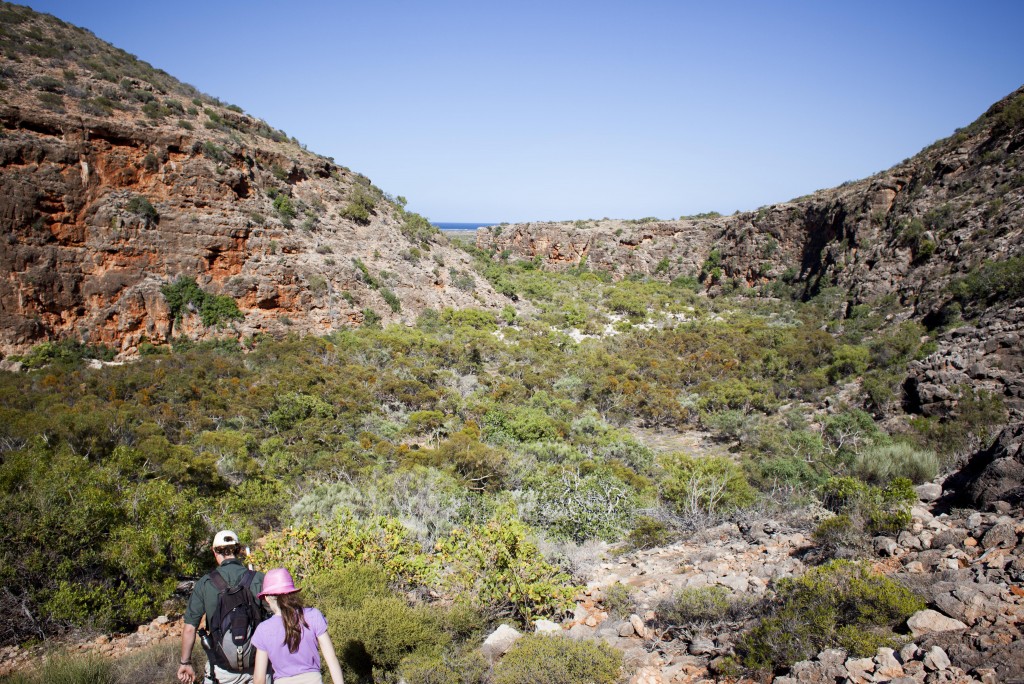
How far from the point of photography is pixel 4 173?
51.9ft

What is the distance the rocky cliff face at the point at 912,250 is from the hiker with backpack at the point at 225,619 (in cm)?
1435

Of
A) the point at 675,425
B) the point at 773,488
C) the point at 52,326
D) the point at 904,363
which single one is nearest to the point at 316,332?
the point at 52,326

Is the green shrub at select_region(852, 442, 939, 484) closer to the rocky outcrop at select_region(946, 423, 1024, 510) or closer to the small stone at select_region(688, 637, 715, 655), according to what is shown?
the rocky outcrop at select_region(946, 423, 1024, 510)

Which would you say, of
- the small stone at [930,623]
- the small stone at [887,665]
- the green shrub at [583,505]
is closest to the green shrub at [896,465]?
the green shrub at [583,505]

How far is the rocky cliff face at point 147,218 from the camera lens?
1644 cm

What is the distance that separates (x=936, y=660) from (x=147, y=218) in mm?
23867

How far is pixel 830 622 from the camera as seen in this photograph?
369 cm

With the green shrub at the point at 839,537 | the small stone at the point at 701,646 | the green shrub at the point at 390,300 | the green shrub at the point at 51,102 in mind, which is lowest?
the small stone at the point at 701,646

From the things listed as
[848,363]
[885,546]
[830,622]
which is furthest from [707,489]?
[848,363]

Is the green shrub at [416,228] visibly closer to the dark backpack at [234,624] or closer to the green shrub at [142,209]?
the green shrub at [142,209]

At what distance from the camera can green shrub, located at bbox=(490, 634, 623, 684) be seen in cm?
371

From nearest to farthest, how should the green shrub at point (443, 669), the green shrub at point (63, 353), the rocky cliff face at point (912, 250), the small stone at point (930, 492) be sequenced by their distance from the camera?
1. the green shrub at point (443, 669)
2. the small stone at point (930, 492)
3. the rocky cliff face at point (912, 250)
4. the green shrub at point (63, 353)

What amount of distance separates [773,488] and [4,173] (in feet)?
79.3

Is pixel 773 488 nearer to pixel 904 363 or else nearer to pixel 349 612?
pixel 349 612
